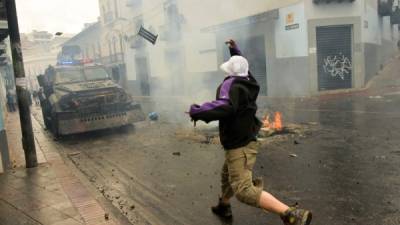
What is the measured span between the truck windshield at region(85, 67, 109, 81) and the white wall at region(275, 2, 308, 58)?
24.2 feet

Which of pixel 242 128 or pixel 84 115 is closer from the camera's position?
pixel 242 128

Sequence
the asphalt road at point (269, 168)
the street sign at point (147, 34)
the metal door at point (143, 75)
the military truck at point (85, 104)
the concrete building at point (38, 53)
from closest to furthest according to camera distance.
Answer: the asphalt road at point (269, 168) < the military truck at point (85, 104) < the street sign at point (147, 34) < the metal door at point (143, 75) < the concrete building at point (38, 53)

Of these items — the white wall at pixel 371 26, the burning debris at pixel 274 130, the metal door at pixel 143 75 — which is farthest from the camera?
the metal door at pixel 143 75

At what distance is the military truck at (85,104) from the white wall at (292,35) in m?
7.43

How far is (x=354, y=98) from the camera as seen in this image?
13.0 metres

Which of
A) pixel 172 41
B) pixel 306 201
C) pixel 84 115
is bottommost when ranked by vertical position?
pixel 306 201

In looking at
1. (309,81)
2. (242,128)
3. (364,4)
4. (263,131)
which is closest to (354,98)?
(309,81)

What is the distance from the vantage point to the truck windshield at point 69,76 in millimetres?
10328

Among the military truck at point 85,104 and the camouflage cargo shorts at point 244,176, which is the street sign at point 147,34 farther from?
the camouflage cargo shorts at point 244,176

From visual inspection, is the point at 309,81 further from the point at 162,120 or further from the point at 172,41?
the point at 172,41

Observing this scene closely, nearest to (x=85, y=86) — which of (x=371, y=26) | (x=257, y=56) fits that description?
(x=257, y=56)

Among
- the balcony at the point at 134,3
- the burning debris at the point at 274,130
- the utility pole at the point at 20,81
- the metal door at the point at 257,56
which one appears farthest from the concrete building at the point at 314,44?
the utility pole at the point at 20,81

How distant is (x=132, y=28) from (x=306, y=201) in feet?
68.3

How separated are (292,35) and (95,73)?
25.3ft
